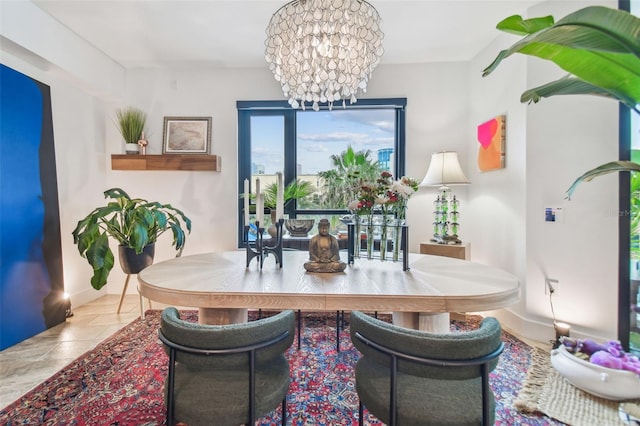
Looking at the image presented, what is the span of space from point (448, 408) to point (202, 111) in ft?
11.5

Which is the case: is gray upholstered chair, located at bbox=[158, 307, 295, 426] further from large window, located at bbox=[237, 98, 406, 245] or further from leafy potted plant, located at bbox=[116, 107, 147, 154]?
leafy potted plant, located at bbox=[116, 107, 147, 154]

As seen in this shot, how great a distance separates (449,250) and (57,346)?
3336 mm

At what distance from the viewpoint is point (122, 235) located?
2598 mm

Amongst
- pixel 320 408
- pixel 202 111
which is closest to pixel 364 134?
pixel 202 111

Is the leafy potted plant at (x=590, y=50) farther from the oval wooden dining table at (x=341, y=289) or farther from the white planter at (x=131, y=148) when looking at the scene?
the white planter at (x=131, y=148)

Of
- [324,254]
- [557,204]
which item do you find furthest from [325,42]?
[557,204]

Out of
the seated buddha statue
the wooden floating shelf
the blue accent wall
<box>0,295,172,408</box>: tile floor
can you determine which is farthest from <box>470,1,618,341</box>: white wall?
the blue accent wall

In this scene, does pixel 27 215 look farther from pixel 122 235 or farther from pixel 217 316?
pixel 217 316

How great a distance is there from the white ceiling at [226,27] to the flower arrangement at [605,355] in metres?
2.56

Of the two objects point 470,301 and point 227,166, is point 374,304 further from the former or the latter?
point 227,166

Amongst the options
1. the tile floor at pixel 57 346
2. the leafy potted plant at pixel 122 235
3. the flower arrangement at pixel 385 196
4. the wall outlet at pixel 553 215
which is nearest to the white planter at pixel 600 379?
the tile floor at pixel 57 346

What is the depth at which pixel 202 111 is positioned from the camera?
130 inches

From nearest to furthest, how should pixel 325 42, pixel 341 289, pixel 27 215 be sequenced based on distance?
pixel 341 289, pixel 325 42, pixel 27 215

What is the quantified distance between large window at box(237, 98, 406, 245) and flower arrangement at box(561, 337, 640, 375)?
2.09 m
